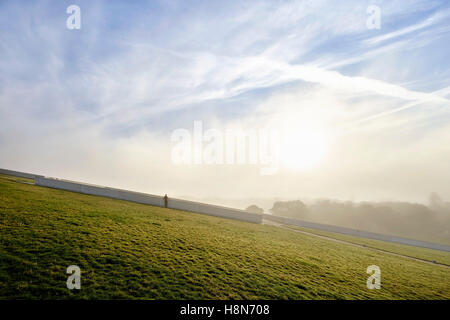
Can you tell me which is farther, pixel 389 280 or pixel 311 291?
pixel 389 280

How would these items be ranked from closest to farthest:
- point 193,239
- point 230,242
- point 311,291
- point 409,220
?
point 311,291, point 193,239, point 230,242, point 409,220

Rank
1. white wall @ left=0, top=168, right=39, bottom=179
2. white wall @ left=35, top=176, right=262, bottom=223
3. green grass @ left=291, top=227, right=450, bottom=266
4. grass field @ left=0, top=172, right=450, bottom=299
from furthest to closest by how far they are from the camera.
Result: white wall @ left=0, top=168, right=39, bottom=179, white wall @ left=35, top=176, right=262, bottom=223, green grass @ left=291, top=227, right=450, bottom=266, grass field @ left=0, top=172, right=450, bottom=299

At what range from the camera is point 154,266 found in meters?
8.72

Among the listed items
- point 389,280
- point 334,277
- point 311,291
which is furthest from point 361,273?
point 311,291

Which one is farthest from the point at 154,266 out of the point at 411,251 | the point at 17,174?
the point at 17,174

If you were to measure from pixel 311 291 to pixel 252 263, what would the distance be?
10.8 ft

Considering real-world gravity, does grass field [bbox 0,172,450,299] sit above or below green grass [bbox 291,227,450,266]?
above

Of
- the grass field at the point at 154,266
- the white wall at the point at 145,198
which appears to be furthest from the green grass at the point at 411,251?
the white wall at the point at 145,198

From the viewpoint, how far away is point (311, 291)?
8695mm

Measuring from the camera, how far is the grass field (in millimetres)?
6898

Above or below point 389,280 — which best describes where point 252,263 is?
above

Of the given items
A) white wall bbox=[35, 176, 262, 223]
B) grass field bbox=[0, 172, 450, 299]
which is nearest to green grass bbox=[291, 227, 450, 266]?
grass field bbox=[0, 172, 450, 299]

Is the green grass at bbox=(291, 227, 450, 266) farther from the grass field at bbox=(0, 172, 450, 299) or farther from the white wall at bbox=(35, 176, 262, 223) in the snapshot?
the white wall at bbox=(35, 176, 262, 223)
